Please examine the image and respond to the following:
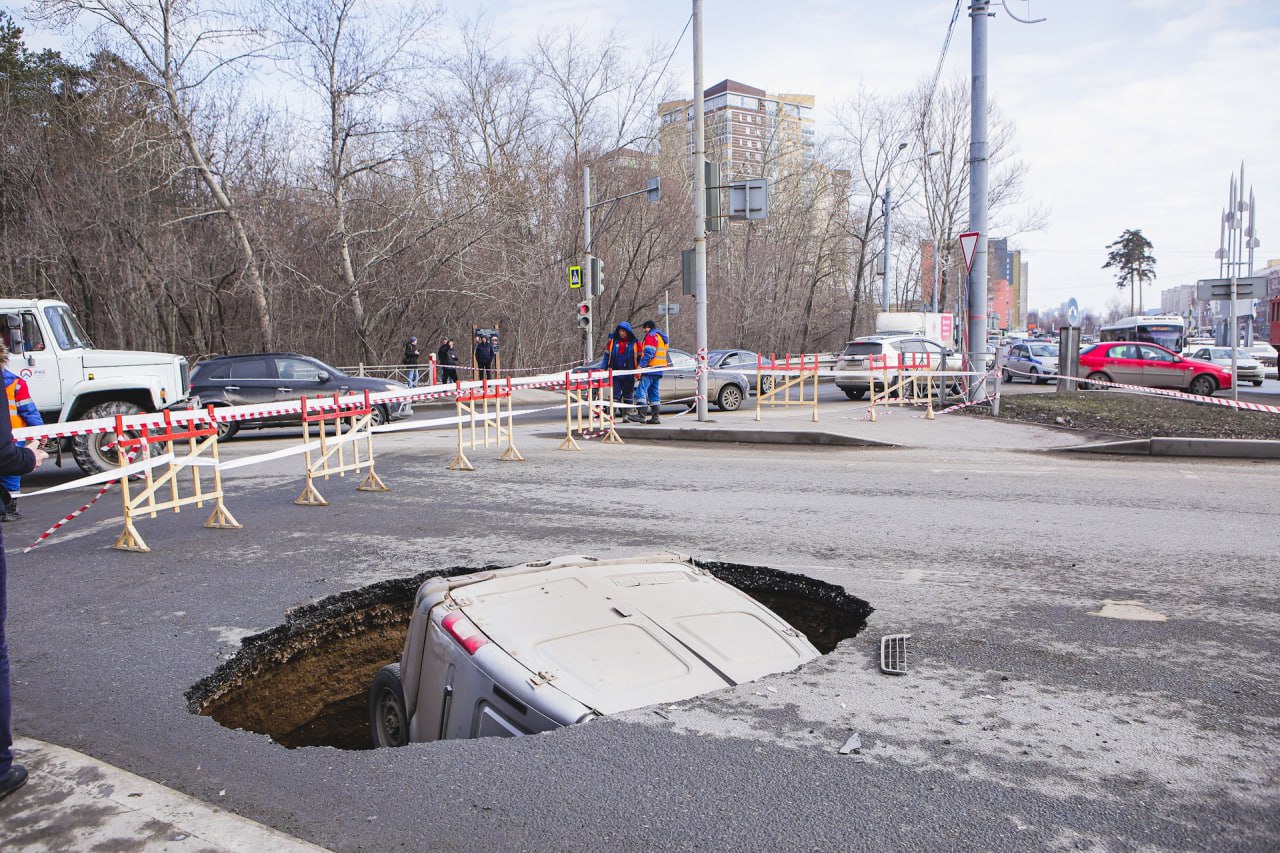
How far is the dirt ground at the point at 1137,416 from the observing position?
1384cm

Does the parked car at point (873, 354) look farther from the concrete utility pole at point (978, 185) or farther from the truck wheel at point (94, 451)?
the truck wheel at point (94, 451)

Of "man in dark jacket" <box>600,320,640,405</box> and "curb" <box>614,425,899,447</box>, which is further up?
"man in dark jacket" <box>600,320,640,405</box>

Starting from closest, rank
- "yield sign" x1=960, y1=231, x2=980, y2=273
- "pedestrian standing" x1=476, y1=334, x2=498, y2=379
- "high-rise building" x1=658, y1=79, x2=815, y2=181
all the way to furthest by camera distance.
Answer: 1. "yield sign" x1=960, y1=231, x2=980, y2=273
2. "pedestrian standing" x1=476, y1=334, x2=498, y2=379
3. "high-rise building" x1=658, y1=79, x2=815, y2=181

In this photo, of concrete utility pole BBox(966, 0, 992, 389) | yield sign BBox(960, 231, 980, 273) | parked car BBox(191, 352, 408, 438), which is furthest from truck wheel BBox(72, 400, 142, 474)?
concrete utility pole BBox(966, 0, 992, 389)

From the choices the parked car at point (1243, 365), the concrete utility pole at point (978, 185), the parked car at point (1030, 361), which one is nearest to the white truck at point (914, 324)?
the parked car at point (1030, 361)

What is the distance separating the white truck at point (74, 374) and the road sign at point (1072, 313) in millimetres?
22890

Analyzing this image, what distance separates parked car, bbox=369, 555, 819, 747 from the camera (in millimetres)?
3447

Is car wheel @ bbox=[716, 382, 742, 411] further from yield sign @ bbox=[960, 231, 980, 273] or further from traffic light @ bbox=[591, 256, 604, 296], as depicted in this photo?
yield sign @ bbox=[960, 231, 980, 273]

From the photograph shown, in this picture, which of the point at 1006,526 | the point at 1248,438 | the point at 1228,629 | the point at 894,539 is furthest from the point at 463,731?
the point at 1248,438

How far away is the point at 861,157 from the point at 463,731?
52654mm

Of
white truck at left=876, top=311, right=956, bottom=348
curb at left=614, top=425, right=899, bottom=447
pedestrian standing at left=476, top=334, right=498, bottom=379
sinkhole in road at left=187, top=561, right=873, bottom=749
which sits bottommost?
sinkhole in road at left=187, top=561, right=873, bottom=749

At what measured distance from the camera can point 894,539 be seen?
736 cm

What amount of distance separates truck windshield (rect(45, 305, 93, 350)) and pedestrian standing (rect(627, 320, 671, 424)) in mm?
8783

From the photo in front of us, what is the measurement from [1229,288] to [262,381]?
2034 cm
